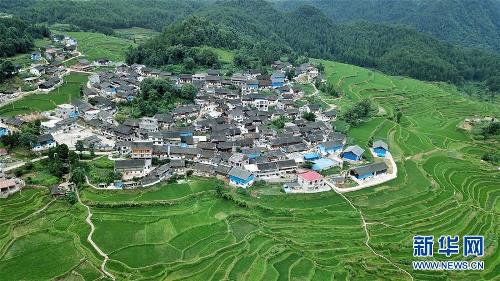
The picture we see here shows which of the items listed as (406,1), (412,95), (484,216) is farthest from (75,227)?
(406,1)

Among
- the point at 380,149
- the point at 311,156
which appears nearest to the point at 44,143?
the point at 311,156

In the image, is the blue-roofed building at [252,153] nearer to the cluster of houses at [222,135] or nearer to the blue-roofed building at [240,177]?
the cluster of houses at [222,135]

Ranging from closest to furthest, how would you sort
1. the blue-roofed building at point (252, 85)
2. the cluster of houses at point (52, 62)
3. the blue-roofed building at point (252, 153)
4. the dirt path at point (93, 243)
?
the dirt path at point (93, 243), the blue-roofed building at point (252, 153), the cluster of houses at point (52, 62), the blue-roofed building at point (252, 85)

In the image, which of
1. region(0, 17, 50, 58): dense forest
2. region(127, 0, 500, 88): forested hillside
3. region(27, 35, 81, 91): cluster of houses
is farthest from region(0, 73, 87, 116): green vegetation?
region(127, 0, 500, 88): forested hillside

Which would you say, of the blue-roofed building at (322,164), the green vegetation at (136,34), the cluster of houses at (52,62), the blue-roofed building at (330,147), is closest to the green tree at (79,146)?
the cluster of houses at (52,62)

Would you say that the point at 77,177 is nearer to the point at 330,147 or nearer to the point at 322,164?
the point at 322,164

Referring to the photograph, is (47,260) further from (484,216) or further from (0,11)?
(0,11)

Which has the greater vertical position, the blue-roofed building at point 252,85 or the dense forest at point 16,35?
the dense forest at point 16,35
